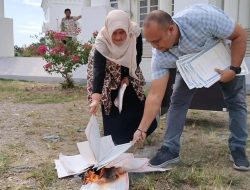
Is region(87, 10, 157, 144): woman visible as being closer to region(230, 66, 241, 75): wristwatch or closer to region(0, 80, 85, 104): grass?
region(230, 66, 241, 75): wristwatch

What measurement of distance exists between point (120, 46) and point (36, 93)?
164 inches

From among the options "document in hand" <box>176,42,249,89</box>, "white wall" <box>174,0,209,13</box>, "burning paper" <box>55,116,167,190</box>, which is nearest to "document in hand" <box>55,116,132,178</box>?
"burning paper" <box>55,116,167,190</box>

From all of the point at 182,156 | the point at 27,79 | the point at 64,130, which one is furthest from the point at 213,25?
the point at 27,79

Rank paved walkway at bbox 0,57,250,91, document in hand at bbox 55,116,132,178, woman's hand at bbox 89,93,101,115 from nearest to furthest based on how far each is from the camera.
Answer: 1. document in hand at bbox 55,116,132,178
2. woman's hand at bbox 89,93,101,115
3. paved walkway at bbox 0,57,250,91

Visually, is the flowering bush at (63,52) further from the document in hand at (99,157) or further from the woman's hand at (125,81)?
the document in hand at (99,157)

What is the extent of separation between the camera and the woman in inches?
121

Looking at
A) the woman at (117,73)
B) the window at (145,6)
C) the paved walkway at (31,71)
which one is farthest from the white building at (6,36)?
the woman at (117,73)

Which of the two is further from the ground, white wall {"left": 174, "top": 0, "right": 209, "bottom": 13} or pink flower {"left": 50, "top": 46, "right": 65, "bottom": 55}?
white wall {"left": 174, "top": 0, "right": 209, "bottom": 13}

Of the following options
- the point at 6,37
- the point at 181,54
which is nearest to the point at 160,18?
the point at 181,54

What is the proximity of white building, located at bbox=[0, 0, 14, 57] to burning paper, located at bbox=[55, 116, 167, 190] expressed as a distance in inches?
358

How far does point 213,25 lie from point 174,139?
830 millimetres

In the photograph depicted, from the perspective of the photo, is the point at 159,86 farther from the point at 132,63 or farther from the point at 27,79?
the point at 27,79

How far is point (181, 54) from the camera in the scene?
2701 mm

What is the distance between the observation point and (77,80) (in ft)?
27.9
